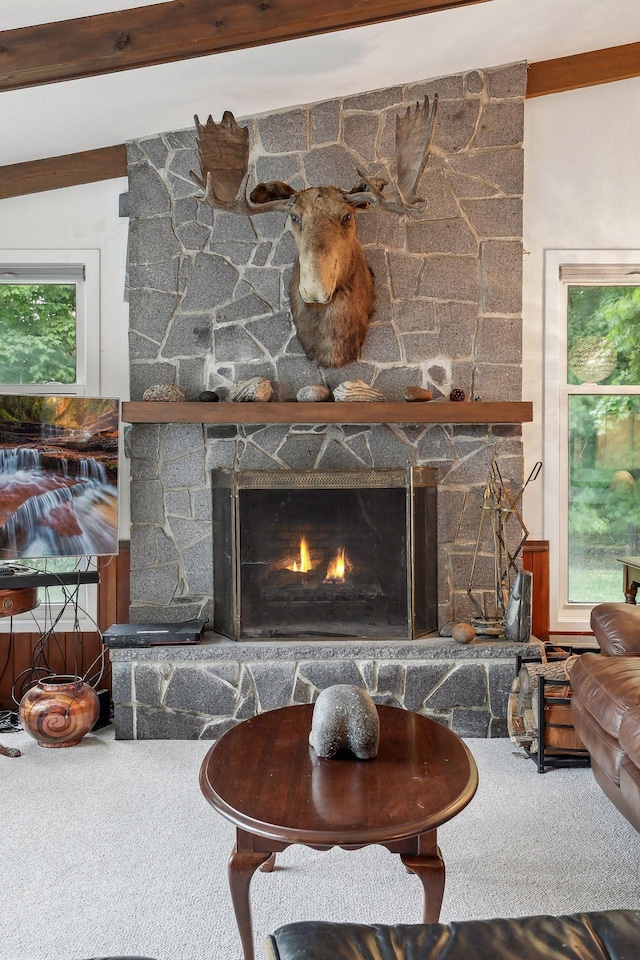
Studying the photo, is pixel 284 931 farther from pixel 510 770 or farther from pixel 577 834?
pixel 510 770

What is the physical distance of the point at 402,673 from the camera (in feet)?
11.0

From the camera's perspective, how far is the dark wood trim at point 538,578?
3.83 m

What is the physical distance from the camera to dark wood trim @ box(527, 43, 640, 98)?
370 cm

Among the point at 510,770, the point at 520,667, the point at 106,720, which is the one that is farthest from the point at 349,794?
the point at 106,720

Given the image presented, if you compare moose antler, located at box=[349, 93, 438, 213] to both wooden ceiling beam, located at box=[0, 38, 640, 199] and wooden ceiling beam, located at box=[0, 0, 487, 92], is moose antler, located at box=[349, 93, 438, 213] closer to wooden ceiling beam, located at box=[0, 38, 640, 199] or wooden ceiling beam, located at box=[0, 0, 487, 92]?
wooden ceiling beam, located at box=[0, 0, 487, 92]

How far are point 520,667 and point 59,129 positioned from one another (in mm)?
3250

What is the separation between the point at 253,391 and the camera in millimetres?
3416

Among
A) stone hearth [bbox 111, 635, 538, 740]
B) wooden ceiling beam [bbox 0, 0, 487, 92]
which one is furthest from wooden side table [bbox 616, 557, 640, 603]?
wooden ceiling beam [bbox 0, 0, 487, 92]

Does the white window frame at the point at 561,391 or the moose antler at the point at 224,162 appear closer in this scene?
the moose antler at the point at 224,162

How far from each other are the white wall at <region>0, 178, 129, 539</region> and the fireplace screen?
0.79 metres

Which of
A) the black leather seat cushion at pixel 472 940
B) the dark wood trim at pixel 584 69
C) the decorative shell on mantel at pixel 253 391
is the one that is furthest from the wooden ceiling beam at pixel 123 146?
the black leather seat cushion at pixel 472 940

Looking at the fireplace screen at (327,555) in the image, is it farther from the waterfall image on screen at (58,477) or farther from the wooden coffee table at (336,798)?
the wooden coffee table at (336,798)

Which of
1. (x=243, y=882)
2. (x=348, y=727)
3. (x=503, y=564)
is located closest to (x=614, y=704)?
(x=348, y=727)

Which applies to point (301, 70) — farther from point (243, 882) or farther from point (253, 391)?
point (243, 882)
